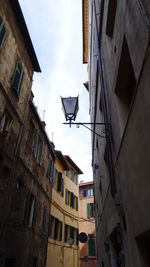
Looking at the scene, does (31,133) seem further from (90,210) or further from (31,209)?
(90,210)

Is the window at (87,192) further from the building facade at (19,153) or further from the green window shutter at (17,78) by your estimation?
the green window shutter at (17,78)

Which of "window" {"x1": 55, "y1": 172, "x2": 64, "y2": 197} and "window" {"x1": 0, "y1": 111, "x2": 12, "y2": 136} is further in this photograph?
"window" {"x1": 55, "y1": 172, "x2": 64, "y2": 197}

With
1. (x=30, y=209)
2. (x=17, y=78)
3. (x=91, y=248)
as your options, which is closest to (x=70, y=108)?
(x=17, y=78)

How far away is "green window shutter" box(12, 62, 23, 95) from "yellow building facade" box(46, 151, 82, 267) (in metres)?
8.97

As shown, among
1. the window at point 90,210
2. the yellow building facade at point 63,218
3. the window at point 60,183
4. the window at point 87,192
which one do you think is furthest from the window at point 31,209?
the window at point 87,192

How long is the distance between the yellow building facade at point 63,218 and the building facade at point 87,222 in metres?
4.37

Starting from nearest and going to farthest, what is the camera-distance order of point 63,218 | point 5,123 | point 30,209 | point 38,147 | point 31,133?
point 5,123
point 30,209
point 31,133
point 38,147
point 63,218

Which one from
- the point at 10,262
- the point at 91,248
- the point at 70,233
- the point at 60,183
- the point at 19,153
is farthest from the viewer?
the point at 91,248

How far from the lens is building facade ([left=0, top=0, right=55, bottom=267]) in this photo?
7.55 meters

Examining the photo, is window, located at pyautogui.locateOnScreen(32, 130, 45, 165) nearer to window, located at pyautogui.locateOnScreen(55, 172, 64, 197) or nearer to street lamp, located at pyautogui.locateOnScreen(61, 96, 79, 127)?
window, located at pyautogui.locateOnScreen(55, 172, 64, 197)

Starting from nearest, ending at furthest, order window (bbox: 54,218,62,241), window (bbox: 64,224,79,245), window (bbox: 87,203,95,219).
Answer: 1. window (bbox: 54,218,62,241)
2. window (bbox: 64,224,79,245)
3. window (bbox: 87,203,95,219)

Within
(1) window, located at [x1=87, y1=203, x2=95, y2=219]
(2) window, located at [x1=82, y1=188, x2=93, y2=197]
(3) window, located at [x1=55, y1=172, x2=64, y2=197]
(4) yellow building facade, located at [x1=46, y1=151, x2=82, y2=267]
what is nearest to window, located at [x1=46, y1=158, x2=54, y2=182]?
(4) yellow building facade, located at [x1=46, y1=151, x2=82, y2=267]

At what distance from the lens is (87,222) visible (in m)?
25.9

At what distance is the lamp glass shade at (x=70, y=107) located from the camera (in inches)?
219
